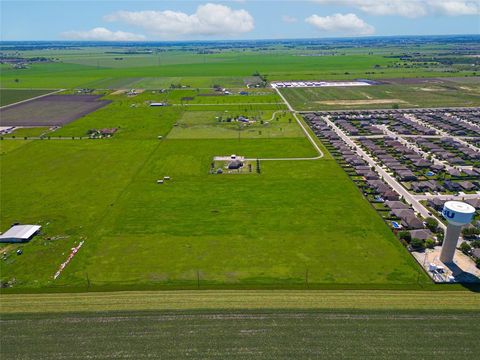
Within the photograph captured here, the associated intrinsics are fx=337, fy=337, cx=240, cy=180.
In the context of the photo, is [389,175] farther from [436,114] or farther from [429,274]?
[436,114]

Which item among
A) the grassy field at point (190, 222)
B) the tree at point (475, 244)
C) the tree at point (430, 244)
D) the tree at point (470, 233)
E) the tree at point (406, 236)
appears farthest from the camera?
the tree at point (470, 233)

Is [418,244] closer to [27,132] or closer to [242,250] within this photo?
[242,250]

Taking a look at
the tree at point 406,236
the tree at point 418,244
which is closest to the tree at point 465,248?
the tree at point 418,244

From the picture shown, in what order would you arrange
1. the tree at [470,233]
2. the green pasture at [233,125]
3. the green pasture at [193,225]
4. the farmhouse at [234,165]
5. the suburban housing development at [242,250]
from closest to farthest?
the suburban housing development at [242,250], the green pasture at [193,225], the tree at [470,233], the farmhouse at [234,165], the green pasture at [233,125]

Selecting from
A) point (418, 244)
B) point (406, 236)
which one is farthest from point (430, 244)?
point (406, 236)

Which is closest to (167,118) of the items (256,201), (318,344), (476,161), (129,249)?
(256,201)

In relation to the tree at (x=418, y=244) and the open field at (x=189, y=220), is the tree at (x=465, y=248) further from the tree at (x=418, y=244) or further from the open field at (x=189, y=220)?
the open field at (x=189, y=220)

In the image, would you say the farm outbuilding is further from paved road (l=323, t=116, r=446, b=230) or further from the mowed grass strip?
paved road (l=323, t=116, r=446, b=230)
